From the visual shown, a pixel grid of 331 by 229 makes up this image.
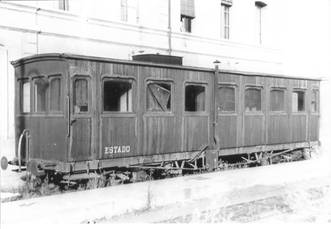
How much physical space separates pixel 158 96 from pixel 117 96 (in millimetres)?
1098

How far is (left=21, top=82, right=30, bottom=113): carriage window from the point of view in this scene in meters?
9.76

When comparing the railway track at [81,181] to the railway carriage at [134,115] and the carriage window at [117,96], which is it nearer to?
the railway carriage at [134,115]

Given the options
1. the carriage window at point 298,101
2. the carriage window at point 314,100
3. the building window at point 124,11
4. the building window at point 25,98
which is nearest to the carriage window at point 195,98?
the building window at point 124,11

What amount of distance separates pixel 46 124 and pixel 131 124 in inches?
66.7

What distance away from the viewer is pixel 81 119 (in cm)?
863

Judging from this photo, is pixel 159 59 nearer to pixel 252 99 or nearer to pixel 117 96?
pixel 117 96

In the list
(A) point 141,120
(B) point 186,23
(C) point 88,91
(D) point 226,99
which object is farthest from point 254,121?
(C) point 88,91

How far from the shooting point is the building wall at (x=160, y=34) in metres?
9.22

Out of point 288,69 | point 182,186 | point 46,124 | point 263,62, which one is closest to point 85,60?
point 46,124

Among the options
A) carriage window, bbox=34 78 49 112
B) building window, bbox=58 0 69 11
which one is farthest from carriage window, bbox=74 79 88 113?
building window, bbox=58 0 69 11

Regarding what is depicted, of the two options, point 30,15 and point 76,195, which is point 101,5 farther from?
point 76,195

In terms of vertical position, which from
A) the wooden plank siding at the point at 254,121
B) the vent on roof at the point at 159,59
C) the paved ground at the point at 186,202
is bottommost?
the paved ground at the point at 186,202

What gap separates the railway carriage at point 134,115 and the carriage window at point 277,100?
0.06m

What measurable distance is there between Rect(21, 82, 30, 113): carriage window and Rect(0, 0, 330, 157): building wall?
0.26m
